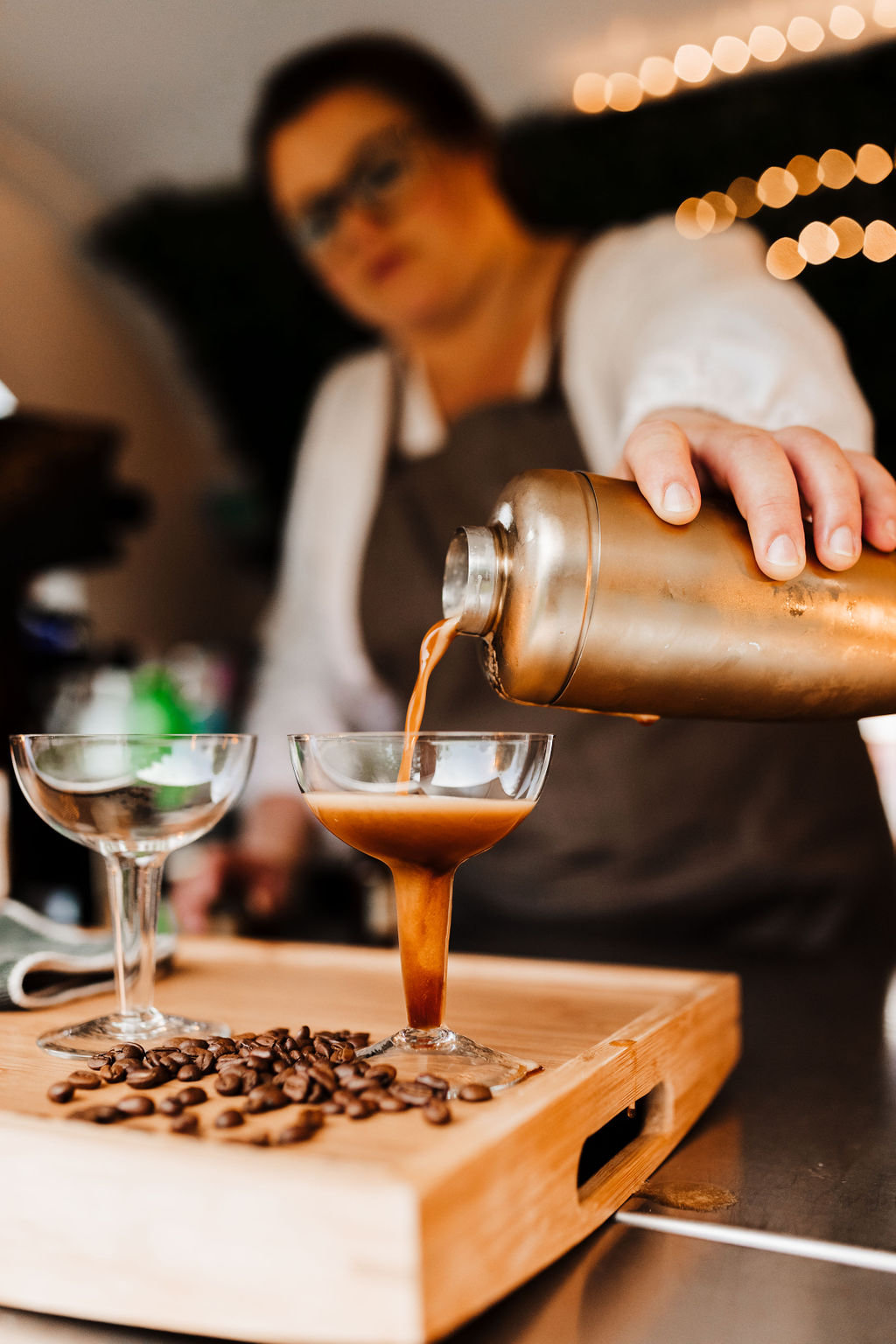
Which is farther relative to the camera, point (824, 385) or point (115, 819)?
point (824, 385)

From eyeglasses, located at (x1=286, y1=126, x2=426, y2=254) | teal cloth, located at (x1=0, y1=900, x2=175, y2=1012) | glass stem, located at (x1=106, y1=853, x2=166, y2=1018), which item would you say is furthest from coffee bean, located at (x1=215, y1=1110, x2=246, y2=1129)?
eyeglasses, located at (x1=286, y1=126, x2=426, y2=254)

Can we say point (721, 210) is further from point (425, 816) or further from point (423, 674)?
point (425, 816)

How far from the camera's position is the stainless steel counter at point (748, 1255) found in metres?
0.60

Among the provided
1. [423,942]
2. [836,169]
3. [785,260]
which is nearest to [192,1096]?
[423,942]

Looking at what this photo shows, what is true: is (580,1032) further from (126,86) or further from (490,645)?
(126,86)

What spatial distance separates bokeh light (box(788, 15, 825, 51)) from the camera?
210cm

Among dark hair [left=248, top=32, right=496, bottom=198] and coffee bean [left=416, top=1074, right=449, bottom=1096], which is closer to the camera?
coffee bean [left=416, top=1074, right=449, bottom=1096]

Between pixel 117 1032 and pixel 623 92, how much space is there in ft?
6.80

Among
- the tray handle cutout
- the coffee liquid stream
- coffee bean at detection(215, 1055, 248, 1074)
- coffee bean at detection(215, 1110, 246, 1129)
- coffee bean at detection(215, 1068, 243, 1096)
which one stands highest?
the coffee liquid stream

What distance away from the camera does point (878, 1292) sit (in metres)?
0.63

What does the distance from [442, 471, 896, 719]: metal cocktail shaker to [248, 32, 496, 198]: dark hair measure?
6.04ft

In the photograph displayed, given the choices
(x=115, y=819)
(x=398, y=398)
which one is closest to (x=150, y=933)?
(x=115, y=819)

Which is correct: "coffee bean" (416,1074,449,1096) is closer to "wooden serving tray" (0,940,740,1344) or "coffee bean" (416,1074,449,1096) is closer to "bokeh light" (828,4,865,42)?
"wooden serving tray" (0,940,740,1344)

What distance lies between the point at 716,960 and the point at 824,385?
0.81 meters
